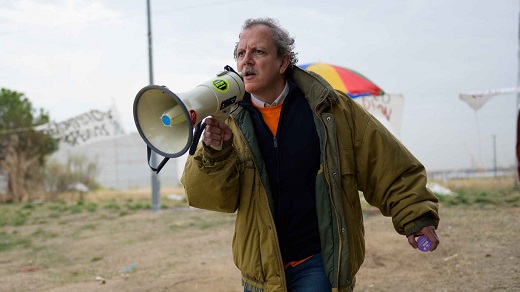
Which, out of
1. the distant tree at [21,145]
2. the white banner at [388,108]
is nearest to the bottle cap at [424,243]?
the white banner at [388,108]

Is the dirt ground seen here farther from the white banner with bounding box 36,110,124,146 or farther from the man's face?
the white banner with bounding box 36,110,124,146

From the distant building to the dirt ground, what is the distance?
17961 millimetres

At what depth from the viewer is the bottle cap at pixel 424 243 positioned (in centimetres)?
228

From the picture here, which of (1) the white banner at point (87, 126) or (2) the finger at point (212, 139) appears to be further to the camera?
(1) the white banner at point (87, 126)

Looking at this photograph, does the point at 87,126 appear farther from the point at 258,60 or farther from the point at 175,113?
the point at 175,113

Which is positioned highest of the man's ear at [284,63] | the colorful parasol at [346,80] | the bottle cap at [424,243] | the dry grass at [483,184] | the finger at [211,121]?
the colorful parasol at [346,80]

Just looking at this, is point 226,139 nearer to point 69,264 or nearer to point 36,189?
point 69,264

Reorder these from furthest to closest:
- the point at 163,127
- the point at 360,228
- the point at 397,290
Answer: the point at 397,290 → the point at 360,228 → the point at 163,127

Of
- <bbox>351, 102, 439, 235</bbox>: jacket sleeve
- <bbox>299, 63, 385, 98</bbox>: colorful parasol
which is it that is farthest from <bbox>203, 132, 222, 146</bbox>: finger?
<bbox>299, 63, 385, 98</bbox>: colorful parasol

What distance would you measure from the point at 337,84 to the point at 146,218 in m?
4.52

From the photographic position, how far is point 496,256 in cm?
547

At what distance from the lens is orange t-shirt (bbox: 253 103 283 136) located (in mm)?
2434

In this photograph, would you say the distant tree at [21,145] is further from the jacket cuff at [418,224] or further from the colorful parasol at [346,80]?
the jacket cuff at [418,224]

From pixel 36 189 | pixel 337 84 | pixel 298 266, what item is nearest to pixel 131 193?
pixel 36 189
